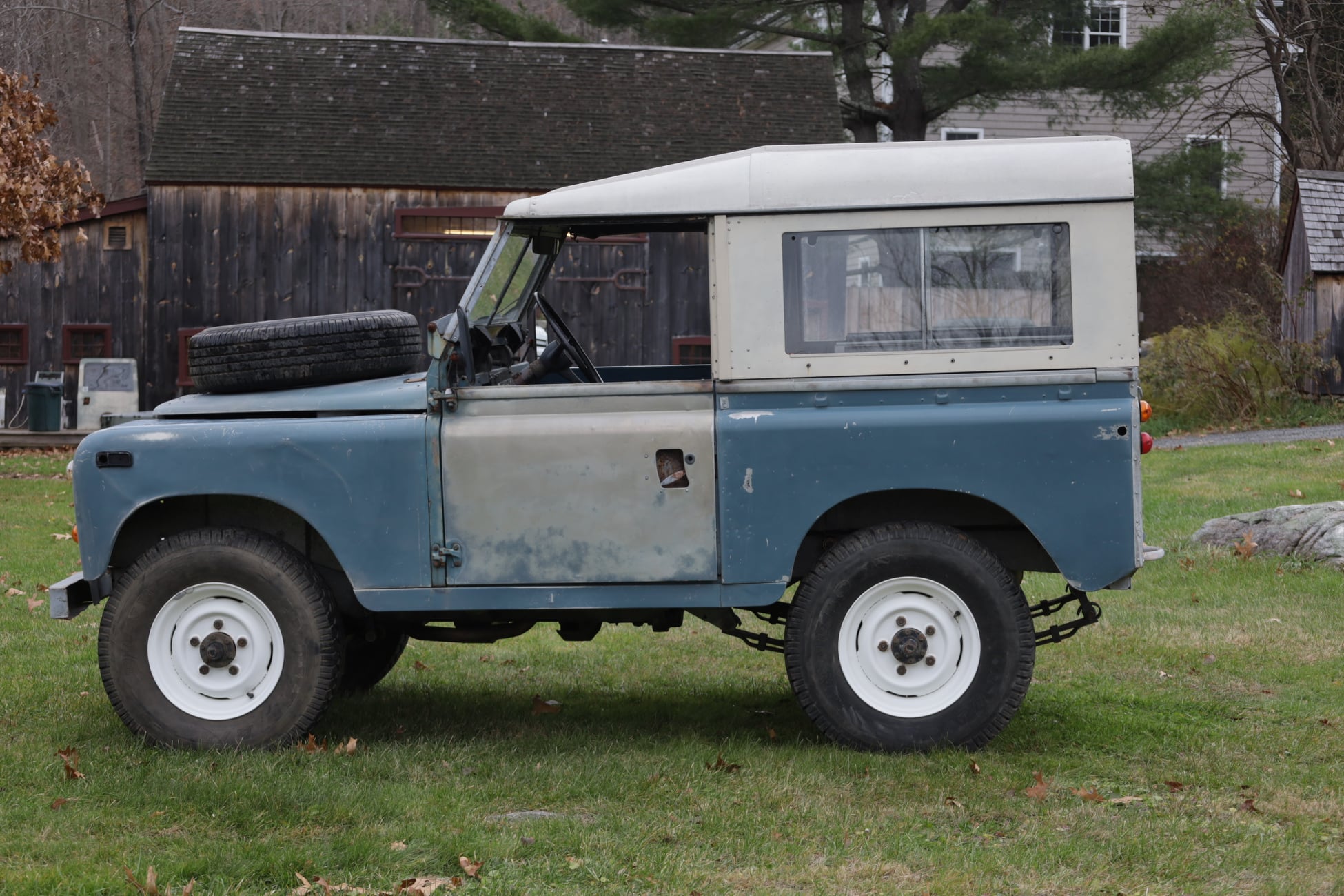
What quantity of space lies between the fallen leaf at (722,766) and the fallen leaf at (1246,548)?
20.3 feet

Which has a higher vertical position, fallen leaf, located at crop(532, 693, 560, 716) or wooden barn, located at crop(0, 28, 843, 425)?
wooden barn, located at crop(0, 28, 843, 425)

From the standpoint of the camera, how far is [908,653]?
5.63 metres

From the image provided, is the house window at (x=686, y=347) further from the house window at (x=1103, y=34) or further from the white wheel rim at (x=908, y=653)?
the white wheel rim at (x=908, y=653)

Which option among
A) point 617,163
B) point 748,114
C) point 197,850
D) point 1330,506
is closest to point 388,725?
point 197,850

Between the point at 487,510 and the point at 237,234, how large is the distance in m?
16.2

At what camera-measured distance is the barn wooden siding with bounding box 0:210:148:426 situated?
22.0m

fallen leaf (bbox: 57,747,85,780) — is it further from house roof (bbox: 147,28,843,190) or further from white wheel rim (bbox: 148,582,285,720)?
house roof (bbox: 147,28,843,190)

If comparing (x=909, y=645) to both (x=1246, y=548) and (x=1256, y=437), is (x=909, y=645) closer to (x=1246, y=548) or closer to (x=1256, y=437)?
(x=1246, y=548)

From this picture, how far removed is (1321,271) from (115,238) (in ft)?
61.6

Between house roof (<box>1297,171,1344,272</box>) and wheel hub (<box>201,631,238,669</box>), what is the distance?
19.9 metres

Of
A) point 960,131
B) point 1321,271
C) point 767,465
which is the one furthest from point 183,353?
point 960,131

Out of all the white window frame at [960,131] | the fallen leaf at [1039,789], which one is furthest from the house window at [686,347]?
the fallen leaf at [1039,789]

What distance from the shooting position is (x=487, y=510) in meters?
5.62

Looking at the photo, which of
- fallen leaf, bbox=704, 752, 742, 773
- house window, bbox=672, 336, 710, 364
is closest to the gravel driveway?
house window, bbox=672, 336, 710, 364
